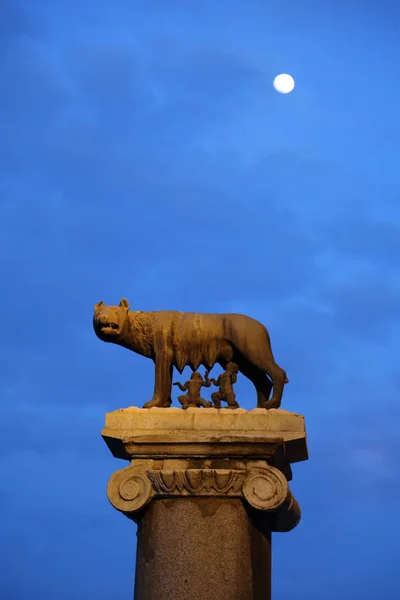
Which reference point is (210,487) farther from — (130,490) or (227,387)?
(227,387)

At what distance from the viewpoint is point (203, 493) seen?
10.3 metres

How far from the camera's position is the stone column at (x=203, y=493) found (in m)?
9.94

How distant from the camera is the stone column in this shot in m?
9.94

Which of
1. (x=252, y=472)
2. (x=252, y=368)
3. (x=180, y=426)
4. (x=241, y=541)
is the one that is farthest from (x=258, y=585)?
(x=252, y=368)

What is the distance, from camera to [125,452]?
1084cm

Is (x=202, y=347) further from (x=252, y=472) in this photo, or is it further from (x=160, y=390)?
(x=252, y=472)

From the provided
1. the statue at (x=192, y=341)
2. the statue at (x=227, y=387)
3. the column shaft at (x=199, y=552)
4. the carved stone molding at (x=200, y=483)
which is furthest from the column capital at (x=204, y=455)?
the statue at (x=192, y=341)

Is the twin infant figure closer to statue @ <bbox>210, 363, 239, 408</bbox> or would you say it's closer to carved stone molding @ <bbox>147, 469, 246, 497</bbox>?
statue @ <bbox>210, 363, 239, 408</bbox>

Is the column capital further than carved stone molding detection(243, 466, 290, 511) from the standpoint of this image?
Yes

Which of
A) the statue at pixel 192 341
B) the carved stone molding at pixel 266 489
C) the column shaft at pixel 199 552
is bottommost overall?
the column shaft at pixel 199 552

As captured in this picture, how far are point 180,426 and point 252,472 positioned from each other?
103 centimetres

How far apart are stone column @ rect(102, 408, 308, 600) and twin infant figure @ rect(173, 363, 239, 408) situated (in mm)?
241

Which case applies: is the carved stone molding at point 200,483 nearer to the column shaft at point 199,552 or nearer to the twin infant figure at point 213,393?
the column shaft at point 199,552

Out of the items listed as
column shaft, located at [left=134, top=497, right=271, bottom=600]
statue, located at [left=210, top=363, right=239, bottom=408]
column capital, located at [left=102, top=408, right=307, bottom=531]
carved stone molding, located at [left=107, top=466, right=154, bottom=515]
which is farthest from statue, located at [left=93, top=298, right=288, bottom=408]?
column shaft, located at [left=134, top=497, right=271, bottom=600]
